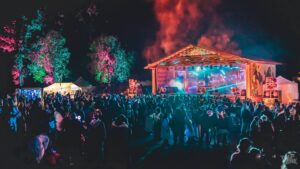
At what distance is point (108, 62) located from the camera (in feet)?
155

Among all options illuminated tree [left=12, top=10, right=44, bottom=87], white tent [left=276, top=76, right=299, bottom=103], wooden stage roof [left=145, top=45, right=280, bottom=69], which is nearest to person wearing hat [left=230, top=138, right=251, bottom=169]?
white tent [left=276, top=76, right=299, bottom=103]

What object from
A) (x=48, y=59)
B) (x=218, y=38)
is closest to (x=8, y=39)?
(x=48, y=59)

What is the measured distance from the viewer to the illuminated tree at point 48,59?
4338 centimetres

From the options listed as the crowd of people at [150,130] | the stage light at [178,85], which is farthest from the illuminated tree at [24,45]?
the crowd of people at [150,130]

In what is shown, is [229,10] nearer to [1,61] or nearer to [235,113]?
[1,61]

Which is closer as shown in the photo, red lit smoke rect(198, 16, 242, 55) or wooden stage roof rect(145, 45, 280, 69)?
wooden stage roof rect(145, 45, 280, 69)

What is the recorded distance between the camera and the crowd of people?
8.57m

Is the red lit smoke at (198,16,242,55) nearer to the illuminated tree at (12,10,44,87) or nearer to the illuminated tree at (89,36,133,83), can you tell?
the illuminated tree at (89,36,133,83)

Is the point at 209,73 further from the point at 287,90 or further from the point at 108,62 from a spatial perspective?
the point at 108,62

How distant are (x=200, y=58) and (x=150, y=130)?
20110 mm

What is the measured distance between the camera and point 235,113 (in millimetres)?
12117

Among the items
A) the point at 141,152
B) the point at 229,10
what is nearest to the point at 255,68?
the point at 141,152

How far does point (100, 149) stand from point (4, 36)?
3684 cm

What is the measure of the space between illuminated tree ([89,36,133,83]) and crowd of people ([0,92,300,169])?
31.2m
